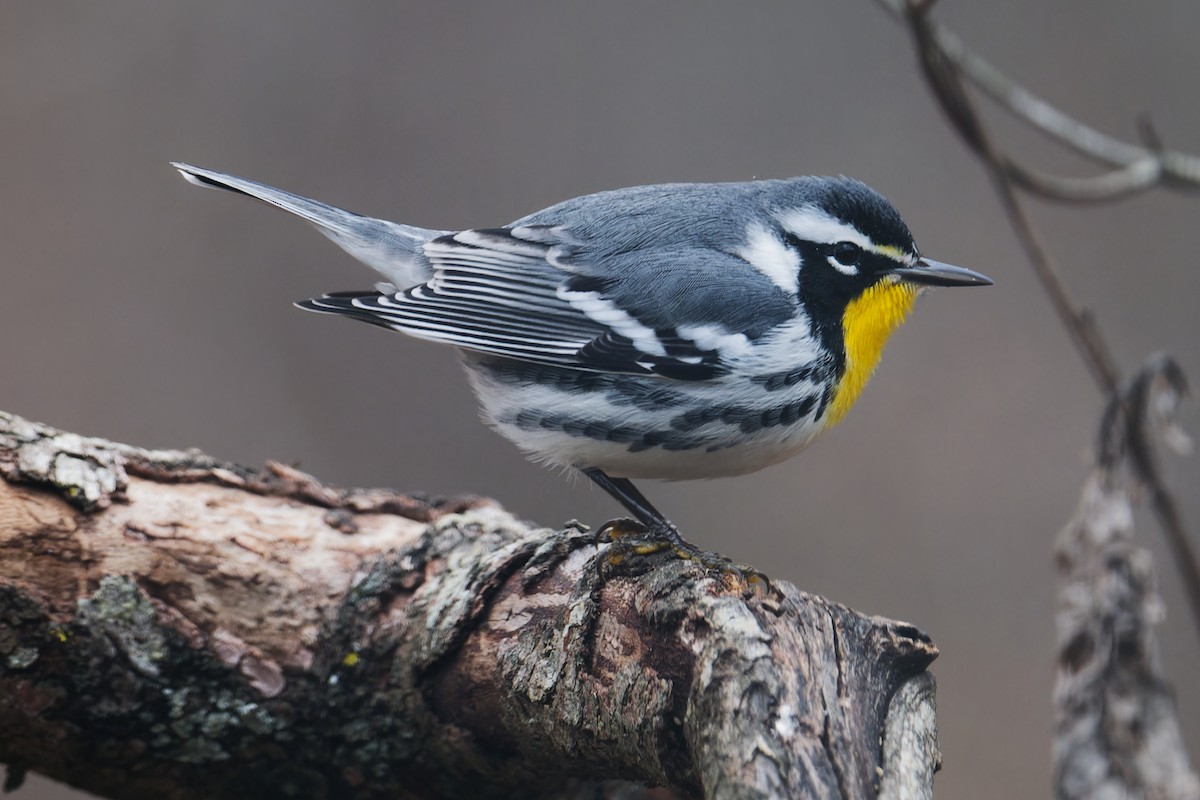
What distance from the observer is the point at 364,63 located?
588 centimetres

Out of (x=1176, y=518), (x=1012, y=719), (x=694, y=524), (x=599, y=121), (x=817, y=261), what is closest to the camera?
(x=1176, y=518)

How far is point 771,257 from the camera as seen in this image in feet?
10.6

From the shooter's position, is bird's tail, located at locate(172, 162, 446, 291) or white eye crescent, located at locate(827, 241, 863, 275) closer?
white eye crescent, located at locate(827, 241, 863, 275)

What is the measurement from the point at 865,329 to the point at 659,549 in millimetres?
900

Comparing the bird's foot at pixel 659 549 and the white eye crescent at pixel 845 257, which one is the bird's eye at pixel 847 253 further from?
the bird's foot at pixel 659 549

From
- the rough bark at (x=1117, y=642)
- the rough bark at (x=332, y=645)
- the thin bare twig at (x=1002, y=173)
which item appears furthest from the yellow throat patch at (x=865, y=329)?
the rough bark at (x=332, y=645)

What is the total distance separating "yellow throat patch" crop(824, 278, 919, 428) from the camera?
3.15 m

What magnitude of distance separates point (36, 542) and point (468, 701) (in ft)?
3.48

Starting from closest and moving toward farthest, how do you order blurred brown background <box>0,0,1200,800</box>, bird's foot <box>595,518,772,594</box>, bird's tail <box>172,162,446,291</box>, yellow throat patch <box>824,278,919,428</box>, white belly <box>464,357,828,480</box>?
bird's foot <box>595,518,772,594</box>
white belly <box>464,357,828,480</box>
yellow throat patch <box>824,278,919,428</box>
bird's tail <box>172,162,446,291</box>
blurred brown background <box>0,0,1200,800</box>

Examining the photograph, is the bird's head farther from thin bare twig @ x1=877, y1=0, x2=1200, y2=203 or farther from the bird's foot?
the bird's foot

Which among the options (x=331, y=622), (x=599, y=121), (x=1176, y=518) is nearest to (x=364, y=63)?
(x=599, y=121)

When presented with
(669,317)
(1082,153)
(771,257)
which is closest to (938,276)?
(771,257)

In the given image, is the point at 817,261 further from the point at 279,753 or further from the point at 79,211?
the point at 79,211

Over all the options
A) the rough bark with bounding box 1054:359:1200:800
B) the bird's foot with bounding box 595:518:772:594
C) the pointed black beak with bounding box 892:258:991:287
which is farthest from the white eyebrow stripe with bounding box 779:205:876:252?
the bird's foot with bounding box 595:518:772:594
